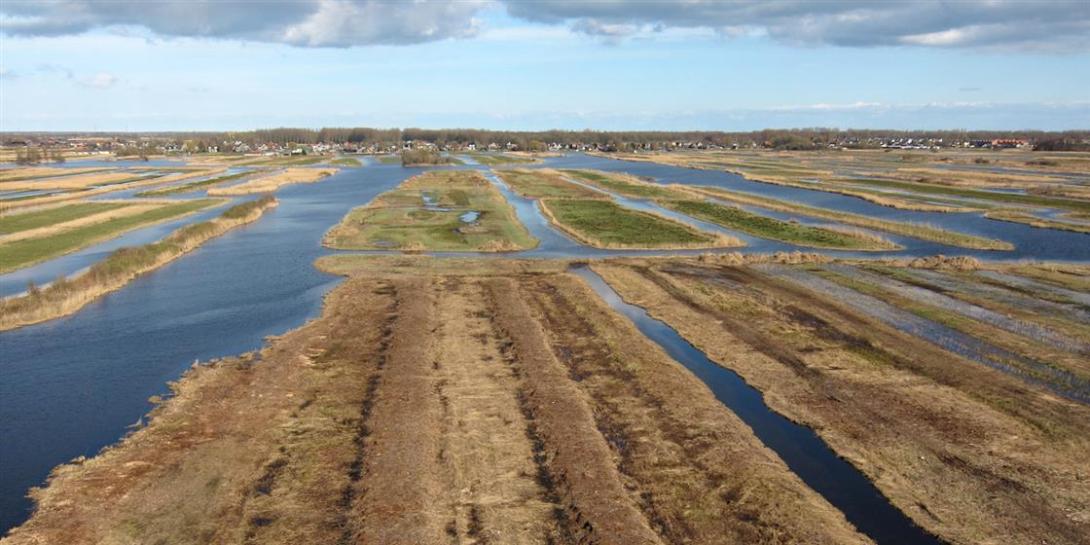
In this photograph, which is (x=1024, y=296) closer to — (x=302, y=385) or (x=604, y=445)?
(x=604, y=445)

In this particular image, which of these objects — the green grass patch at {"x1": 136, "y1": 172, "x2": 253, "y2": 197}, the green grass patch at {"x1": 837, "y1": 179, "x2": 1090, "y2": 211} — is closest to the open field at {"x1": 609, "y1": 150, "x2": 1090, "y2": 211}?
the green grass patch at {"x1": 837, "y1": 179, "x2": 1090, "y2": 211}

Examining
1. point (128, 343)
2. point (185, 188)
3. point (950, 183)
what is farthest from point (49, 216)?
point (950, 183)

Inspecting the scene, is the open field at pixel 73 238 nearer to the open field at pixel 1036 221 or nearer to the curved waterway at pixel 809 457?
the curved waterway at pixel 809 457

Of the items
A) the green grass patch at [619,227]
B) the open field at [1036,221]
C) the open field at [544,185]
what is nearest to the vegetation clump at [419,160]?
the open field at [544,185]

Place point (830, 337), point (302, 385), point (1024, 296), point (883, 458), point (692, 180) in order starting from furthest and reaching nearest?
1. point (692, 180)
2. point (1024, 296)
3. point (830, 337)
4. point (302, 385)
5. point (883, 458)

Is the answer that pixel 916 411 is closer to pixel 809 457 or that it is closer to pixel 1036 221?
Answer: pixel 809 457

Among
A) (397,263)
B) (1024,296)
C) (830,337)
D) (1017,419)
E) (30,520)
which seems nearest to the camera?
(30,520)

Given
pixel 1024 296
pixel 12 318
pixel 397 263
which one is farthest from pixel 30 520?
pixel 1024 296
